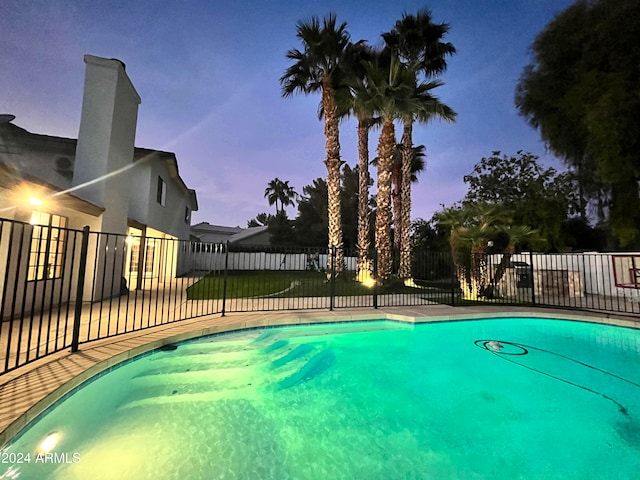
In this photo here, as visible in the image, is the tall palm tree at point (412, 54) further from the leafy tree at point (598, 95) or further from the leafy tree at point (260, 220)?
the leafy tree at point (260, 220)

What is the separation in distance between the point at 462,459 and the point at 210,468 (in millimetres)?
2308

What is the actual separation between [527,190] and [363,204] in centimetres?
1302

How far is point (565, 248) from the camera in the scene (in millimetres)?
17562

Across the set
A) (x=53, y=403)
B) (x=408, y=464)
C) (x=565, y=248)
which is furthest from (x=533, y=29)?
(x=53, y=403)

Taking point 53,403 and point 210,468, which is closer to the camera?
point 210,468

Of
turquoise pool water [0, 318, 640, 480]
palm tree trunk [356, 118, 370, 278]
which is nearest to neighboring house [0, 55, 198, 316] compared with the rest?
turquoise pool water [0, 318, 640, 480]

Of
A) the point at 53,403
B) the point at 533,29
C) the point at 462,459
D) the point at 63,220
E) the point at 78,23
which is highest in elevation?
the point at 533,29

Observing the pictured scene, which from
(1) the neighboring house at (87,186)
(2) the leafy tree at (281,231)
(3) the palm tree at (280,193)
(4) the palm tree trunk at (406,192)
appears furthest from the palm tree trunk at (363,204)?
(3) the palm tree at (280,193)

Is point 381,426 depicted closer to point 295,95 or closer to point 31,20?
point 31,20

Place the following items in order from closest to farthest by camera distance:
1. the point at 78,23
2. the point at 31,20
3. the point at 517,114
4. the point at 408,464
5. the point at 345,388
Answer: the point at 408,464 < the point at 345,388 < the point at 31,20 < the point at 78,23 < the point at 517,114

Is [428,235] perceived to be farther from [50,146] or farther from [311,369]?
[50,146]

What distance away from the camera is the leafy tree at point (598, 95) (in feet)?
40.9

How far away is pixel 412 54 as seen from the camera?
1432 cm

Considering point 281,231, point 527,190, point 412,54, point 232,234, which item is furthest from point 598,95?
point 232,234
